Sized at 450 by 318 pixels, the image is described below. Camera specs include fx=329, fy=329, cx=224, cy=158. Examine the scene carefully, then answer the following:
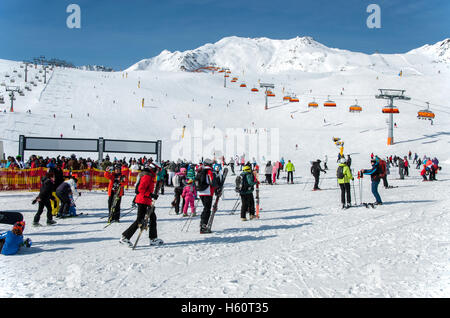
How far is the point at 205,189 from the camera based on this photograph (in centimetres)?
770

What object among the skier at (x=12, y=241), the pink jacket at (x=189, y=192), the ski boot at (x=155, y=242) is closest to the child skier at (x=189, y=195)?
the pink jacket at (x=189, y=192)

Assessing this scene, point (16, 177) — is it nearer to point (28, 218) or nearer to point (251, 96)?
point (28, 218)

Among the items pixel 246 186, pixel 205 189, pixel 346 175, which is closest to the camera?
pixel 205 189

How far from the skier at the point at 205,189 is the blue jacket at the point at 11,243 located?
3601mm

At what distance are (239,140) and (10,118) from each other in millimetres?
27969

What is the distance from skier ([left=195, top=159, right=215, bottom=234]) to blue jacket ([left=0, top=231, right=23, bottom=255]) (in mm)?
3601

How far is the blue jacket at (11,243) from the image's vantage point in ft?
19.0

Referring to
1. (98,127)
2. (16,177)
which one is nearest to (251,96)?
(98,127)

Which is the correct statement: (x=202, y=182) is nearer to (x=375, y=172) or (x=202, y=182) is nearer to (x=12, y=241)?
(x=12, y=241)

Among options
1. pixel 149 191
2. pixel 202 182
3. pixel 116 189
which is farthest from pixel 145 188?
pixel 116 189

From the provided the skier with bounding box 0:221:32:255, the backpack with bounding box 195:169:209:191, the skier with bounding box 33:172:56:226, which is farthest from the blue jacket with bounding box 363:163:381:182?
the skier with bounding box 0:221:32:255

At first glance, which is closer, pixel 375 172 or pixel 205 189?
pixel 205 189

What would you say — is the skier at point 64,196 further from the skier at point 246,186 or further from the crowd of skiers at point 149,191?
the skier at point 246,186

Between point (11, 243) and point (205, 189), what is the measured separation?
390 centimetres
